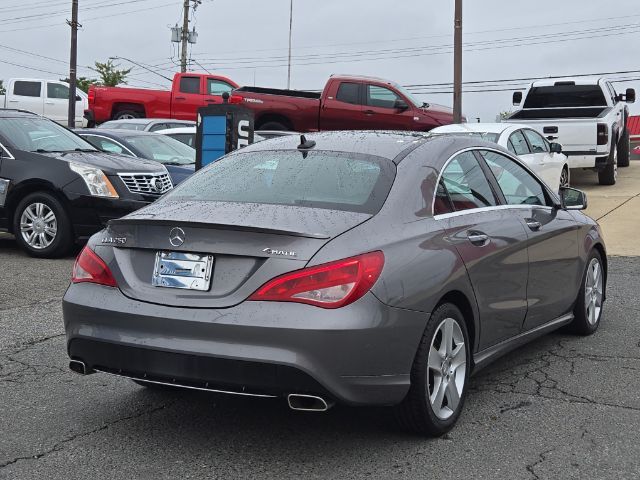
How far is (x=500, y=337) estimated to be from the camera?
508 cm

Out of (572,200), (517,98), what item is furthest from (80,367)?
(517,98)

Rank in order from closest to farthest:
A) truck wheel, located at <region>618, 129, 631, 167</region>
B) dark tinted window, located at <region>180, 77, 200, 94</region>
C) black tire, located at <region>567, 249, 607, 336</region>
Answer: black tire, located at <region>567, 249, 607, 336</region> → truck wheel, located at <region>618, 129, 631, 167</region> → dark tinted window, located at <region>180, 77, 200, 94</region>

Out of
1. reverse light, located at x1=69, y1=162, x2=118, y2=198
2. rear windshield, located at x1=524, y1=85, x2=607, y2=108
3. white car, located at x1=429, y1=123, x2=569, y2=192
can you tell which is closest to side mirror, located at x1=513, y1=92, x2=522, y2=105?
rear windshield, located at x1=524, y1=85, x2=607, y2=108

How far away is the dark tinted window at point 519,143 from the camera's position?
13227 mm

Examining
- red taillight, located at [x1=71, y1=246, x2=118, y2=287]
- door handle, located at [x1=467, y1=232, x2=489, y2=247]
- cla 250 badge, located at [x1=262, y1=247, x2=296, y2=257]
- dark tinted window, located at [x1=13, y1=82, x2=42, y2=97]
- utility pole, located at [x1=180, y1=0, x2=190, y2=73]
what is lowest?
red taillight, located at [x1=71, y1=246, x2=118, y2=287]

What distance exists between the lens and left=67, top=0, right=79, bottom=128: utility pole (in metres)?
27.7

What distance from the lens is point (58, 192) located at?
10500 mm

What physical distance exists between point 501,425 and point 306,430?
3.25 ft

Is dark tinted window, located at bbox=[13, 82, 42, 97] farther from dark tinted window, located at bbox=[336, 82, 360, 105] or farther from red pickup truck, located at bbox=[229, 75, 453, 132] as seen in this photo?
dark tinted window, located at bbox=[336, 82, 360, 105]

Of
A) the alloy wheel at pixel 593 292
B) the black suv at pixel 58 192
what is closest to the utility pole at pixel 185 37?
the black suv at pixel 58 192

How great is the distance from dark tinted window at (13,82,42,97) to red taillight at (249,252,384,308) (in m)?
28.1

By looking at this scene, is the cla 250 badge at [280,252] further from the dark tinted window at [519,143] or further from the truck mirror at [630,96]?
the truck mirror at [630,96]

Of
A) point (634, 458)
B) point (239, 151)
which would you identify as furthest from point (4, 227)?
point (634, 458)

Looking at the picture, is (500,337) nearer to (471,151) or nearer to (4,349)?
(471,151)
